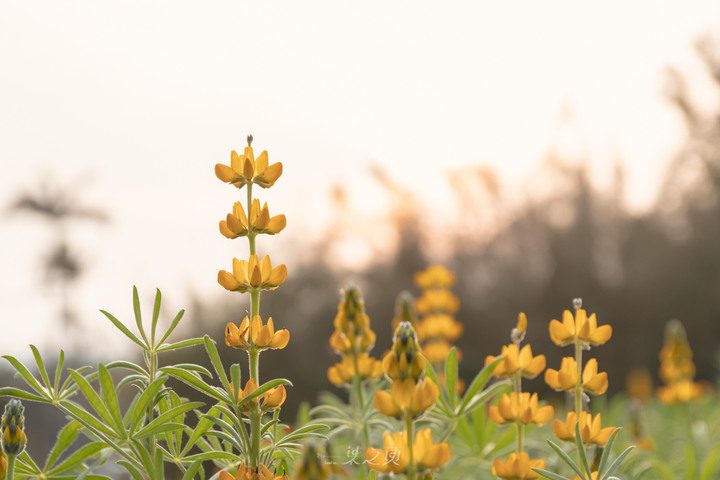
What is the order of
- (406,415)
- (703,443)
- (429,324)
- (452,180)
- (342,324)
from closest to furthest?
(406,415)
(342,324)
(703,443)
(429,324)
(452,180)

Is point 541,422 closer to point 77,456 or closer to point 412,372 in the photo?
A: point 412,372

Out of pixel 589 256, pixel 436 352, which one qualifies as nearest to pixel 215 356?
pixel 436 352

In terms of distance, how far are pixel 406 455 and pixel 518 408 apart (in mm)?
237

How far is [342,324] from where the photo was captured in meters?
0.91

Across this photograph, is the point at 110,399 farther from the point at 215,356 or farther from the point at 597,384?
the point at 597,384

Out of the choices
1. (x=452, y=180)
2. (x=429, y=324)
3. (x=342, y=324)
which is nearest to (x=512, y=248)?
(x=452, y=180)

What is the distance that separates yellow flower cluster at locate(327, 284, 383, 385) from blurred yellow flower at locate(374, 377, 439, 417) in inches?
17.3

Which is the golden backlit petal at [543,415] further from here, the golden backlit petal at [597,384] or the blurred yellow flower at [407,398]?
the blurred yellow flower at [407,398]

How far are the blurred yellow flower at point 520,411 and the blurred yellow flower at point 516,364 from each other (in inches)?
1.1

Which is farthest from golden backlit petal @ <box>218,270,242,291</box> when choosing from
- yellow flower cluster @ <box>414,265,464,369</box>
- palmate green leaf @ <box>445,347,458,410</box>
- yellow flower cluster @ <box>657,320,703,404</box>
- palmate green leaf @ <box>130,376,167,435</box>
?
yellow flower cluster @ <box>657,320,703,404</box>

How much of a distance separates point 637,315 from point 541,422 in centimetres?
969

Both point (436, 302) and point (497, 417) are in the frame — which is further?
point (436, 302)

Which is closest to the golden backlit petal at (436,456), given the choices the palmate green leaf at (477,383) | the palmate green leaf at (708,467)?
the palmate green leaf at (477,383)

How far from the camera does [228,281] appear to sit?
0.58 metres
